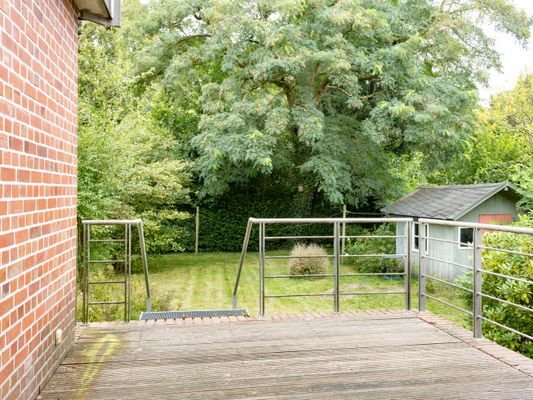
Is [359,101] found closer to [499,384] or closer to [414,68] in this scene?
[414,68]

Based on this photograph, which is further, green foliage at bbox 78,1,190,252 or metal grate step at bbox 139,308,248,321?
green foliage at bbox 78,1,190,252

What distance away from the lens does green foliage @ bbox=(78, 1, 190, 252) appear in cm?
863

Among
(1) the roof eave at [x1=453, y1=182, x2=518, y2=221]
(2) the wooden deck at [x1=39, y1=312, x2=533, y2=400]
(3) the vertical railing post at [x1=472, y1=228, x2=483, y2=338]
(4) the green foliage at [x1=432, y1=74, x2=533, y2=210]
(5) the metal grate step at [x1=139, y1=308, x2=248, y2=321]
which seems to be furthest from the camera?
(4) the green foliage at [x1=432, y1=74, x2=533, y2=210]

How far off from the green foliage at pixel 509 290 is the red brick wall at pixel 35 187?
356cm

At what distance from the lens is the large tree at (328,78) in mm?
11734

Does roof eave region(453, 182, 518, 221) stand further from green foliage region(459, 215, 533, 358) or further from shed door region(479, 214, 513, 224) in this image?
green foliage region(459, 215, 533, 358)

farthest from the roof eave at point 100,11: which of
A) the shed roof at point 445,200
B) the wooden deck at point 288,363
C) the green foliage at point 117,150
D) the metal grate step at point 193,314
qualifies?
the shed roof at point 445,200

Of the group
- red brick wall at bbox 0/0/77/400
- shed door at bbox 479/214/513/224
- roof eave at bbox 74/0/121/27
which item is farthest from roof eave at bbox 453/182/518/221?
red brick wall at bbox 0/0/77/400

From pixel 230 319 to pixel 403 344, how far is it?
4.87 ft

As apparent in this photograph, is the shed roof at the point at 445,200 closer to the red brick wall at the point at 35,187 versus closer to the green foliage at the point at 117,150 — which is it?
the green foliage at the point at 117,150

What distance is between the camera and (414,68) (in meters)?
12.2

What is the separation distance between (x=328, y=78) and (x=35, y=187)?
11.1 metres

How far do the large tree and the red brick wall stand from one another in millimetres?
8243

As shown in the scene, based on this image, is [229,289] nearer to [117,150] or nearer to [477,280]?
[117,150]
